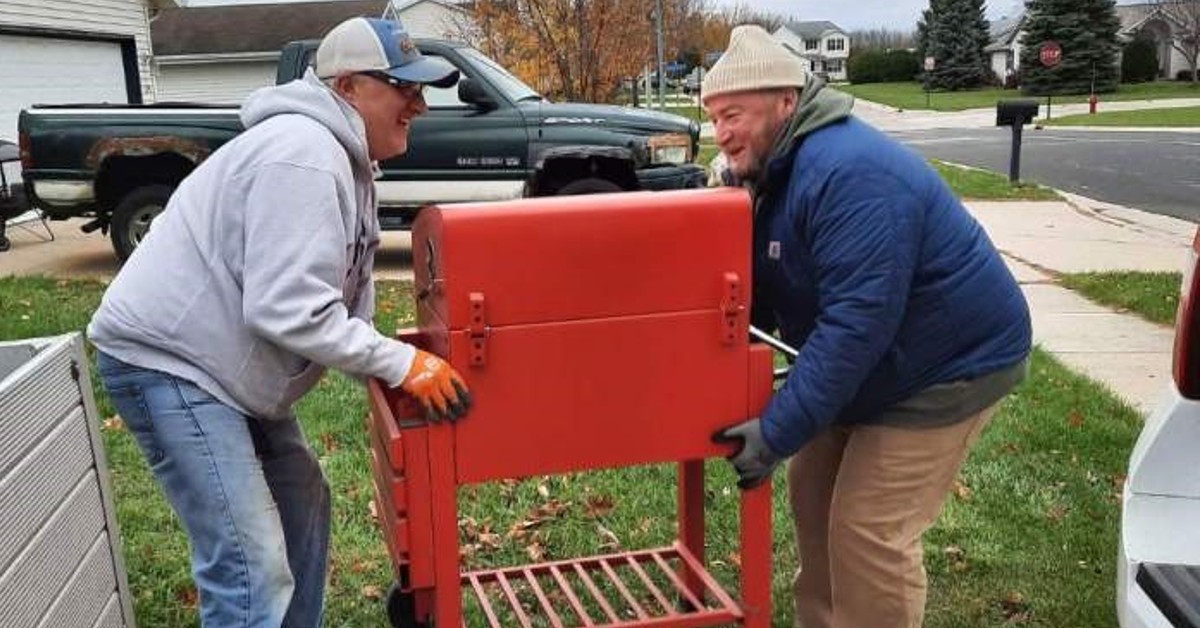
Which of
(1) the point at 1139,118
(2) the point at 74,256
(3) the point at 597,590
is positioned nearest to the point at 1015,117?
(2) the point at 74,256

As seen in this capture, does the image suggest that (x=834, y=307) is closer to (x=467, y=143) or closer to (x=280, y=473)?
(x=280, y=473)

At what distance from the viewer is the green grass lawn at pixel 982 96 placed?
51516 millimetres

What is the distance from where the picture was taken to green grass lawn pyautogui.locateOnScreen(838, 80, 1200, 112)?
51.5 meters

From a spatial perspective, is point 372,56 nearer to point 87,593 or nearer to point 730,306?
point 730,306

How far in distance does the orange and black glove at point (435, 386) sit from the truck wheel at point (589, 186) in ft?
23.6

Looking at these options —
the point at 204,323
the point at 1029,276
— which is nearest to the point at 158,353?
the point at 204,323

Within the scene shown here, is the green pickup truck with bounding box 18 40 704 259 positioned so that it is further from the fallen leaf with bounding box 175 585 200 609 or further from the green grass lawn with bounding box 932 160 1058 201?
the green grass lawn with bounding box 932 160 1058 201

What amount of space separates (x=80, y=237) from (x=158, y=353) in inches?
463

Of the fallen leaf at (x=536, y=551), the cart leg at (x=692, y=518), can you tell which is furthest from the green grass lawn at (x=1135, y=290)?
the cart leg at (x=692, y=518)

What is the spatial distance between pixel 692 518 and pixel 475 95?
7086mm

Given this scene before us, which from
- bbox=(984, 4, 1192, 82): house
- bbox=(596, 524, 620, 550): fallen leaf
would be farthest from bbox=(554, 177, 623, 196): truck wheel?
bbox=(984, 4, 1192, 82): house

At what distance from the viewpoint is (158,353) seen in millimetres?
2605

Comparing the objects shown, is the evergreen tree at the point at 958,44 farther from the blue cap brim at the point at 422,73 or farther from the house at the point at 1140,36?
the blue cap brim at the point at 422,73

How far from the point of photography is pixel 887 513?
9.29 ft
